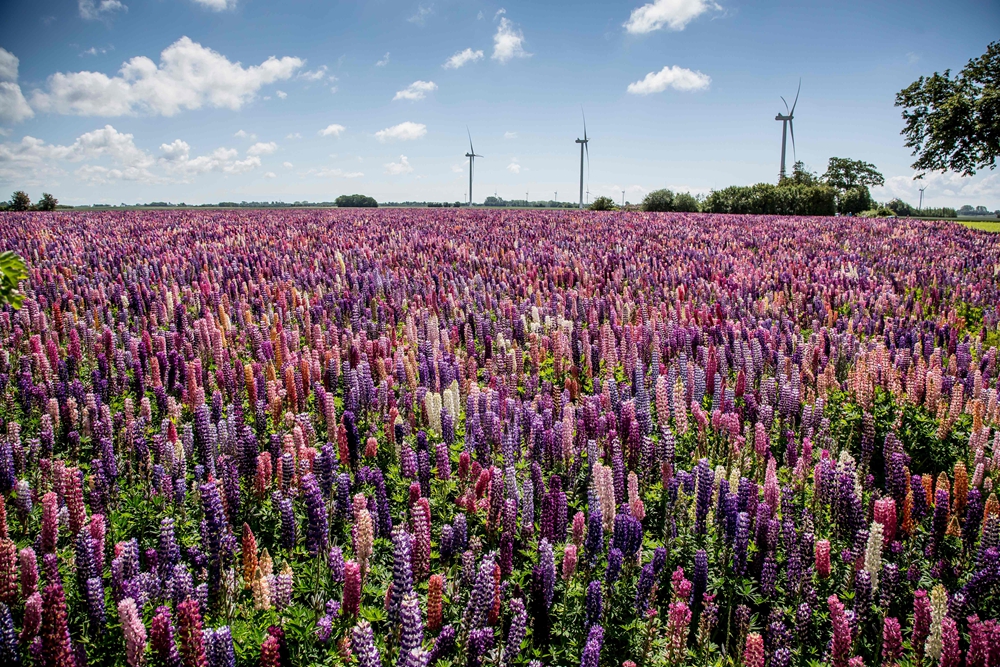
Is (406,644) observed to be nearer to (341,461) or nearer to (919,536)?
(341,461)

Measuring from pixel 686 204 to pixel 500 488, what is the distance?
166ft

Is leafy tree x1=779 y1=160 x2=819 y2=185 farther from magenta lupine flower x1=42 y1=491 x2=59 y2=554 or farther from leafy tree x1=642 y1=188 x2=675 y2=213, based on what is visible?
magenta lupine flower x1=42 y1=491 x2=59 y2=554

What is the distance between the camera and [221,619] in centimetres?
293

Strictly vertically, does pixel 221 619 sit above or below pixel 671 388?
below

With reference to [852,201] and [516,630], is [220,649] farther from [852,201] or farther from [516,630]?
[852,201]

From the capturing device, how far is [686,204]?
5009cm

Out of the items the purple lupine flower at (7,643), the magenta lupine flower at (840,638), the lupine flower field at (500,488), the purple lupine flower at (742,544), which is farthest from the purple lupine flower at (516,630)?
the purple lupine flower at (7,643)

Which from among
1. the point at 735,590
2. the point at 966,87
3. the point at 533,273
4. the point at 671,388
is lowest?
the point at 735,590

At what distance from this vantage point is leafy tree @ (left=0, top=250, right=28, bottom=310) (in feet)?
8.73

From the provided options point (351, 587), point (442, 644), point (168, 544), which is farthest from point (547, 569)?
point (168, 544)

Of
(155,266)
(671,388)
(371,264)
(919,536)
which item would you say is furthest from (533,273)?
(919,536)

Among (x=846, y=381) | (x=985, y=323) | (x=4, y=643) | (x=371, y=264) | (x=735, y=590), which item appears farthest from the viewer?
(x=371, y=264)

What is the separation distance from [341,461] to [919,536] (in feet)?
12.7

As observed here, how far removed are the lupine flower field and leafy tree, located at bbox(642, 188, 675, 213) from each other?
45.2m
